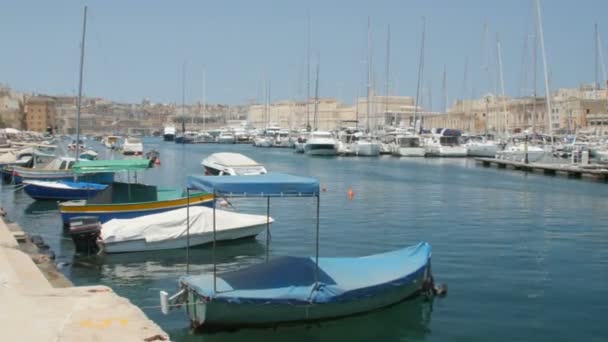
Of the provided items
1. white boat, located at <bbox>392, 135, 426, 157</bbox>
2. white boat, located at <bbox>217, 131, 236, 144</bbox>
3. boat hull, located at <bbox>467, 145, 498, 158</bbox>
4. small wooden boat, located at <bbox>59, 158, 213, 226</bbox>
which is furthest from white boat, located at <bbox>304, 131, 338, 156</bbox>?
white boat, located at <bbox>217, 131, 236, 144</bbox>

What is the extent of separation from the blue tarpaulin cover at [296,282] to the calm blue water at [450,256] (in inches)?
24.5

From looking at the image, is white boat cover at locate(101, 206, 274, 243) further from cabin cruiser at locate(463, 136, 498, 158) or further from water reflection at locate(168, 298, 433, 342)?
cabin cruiser at locate(463, 136, 498, 158)

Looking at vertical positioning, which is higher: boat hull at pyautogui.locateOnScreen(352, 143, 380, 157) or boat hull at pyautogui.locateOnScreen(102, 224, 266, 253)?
boat hull at pyautogui.locateOnScreen(352, 143, 380, 157)

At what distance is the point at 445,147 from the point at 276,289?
3110 inches

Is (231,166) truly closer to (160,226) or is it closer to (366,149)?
(160,226)

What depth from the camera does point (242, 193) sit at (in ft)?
44.5

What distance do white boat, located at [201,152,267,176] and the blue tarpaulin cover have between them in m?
27.3

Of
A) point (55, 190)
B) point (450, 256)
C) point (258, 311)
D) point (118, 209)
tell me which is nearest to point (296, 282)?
point (258, 311)

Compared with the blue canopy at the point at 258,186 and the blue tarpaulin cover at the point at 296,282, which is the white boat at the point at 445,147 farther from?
the blue canopy at the point at 258,186

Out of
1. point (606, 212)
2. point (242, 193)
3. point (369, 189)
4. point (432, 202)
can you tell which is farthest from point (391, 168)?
point (242, 193)

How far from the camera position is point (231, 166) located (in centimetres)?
4503

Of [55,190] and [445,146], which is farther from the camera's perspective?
[445,146]

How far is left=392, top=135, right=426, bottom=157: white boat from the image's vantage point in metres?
90.3

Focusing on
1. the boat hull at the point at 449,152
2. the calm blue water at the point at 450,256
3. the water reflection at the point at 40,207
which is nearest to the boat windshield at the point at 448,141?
the boat hull at the point at 449,152
